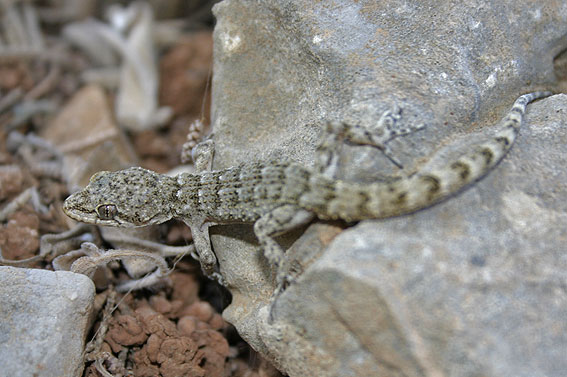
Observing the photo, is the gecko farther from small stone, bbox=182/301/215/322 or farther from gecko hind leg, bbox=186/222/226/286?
small stone, bbox=182/301/215/322

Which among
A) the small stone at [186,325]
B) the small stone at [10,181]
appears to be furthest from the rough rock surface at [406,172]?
the small stone at [10,181]

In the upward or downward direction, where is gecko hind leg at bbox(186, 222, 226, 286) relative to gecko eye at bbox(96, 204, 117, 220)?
downward

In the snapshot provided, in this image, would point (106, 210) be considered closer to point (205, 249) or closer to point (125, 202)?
point (125, 202)

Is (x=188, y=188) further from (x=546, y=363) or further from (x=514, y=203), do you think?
(x=546, y=363)

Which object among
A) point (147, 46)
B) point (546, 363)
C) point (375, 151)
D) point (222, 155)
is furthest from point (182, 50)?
point (546, 363)

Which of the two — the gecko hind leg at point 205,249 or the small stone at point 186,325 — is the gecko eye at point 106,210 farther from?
the small stone at point 186,325

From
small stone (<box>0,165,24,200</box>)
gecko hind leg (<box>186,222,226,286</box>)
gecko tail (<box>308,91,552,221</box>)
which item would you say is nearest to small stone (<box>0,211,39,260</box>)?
small stone (<box>0,165,24,200</box>)
